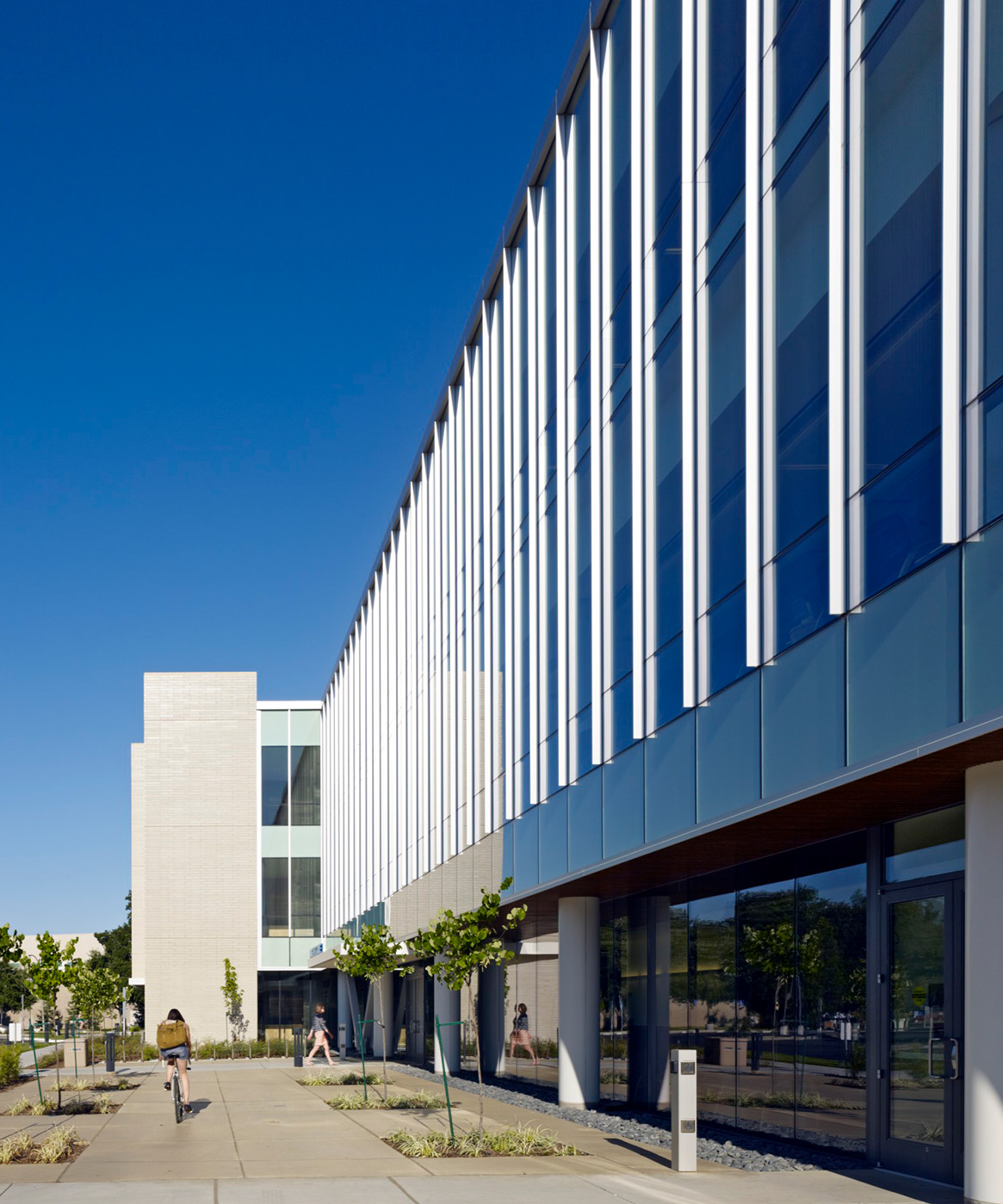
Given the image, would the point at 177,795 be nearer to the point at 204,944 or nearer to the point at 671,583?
the point at 204,944

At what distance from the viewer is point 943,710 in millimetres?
11836

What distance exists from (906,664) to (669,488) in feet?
23.0

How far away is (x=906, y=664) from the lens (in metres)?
12.5

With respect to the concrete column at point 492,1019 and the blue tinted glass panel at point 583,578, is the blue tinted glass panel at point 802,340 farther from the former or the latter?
the concrete column at point 492,1019

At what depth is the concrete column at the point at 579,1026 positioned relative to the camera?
2581cm

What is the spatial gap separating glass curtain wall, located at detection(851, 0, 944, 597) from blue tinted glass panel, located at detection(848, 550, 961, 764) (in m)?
0.27

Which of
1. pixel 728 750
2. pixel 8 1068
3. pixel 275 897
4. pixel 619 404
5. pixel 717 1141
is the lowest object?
pixel 275 897

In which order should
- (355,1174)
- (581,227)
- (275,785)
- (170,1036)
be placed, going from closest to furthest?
(355,1174) → (581,227) → (170,1036) → (275,785)

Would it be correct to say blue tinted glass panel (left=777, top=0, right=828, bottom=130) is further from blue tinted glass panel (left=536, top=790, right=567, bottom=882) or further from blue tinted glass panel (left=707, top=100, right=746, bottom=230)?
blue tinted glass panel (left=536, top=790, right=567, bottom=882)

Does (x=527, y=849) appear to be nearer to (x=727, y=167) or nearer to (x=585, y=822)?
(x=585, y=822)

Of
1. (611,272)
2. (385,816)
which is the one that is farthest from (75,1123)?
(385,816)

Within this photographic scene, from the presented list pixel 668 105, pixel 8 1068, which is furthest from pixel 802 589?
pixel 8 1068

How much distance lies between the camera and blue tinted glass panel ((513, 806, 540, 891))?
26125mm

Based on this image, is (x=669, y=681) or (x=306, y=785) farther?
(x=306, y=785)
